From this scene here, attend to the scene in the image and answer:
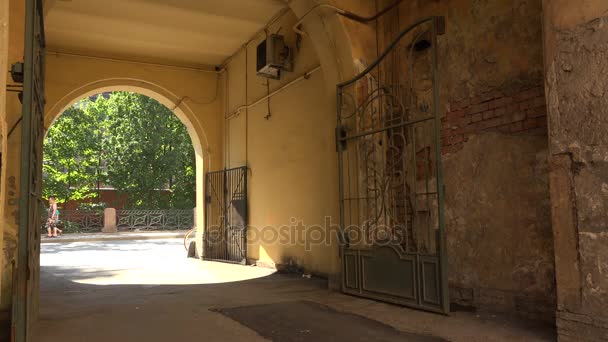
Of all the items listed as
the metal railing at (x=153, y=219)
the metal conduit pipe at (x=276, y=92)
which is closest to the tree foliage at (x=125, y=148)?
the metal railing at (x=153, y=219)

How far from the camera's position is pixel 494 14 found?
4.76 meters

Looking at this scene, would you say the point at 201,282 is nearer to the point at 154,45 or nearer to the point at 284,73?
the point at 284,73

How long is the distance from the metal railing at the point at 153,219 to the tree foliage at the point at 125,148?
1.70 meters

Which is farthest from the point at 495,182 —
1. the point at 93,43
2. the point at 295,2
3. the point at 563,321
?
the point at 93,43

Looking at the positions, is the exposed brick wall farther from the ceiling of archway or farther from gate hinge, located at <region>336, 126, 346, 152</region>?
the ceiling of archway

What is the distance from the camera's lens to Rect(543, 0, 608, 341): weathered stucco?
327 centimetres

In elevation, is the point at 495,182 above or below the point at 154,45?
below

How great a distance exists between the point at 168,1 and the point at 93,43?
270cm

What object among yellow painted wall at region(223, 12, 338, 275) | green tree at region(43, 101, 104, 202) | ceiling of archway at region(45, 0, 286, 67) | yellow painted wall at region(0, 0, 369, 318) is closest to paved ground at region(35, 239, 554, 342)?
yellow painted wall at region(0, 0, 369, 318)

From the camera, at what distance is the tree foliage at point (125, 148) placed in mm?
25469

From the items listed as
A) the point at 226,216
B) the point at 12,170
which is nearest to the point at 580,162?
the point at 12,170

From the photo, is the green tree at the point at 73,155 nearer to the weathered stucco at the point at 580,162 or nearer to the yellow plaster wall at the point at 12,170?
the yellow plaster wall at the point at 12,170

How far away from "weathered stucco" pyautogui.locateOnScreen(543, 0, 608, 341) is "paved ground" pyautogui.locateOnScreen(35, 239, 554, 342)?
52cm

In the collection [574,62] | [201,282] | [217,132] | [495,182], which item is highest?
[217,132]
